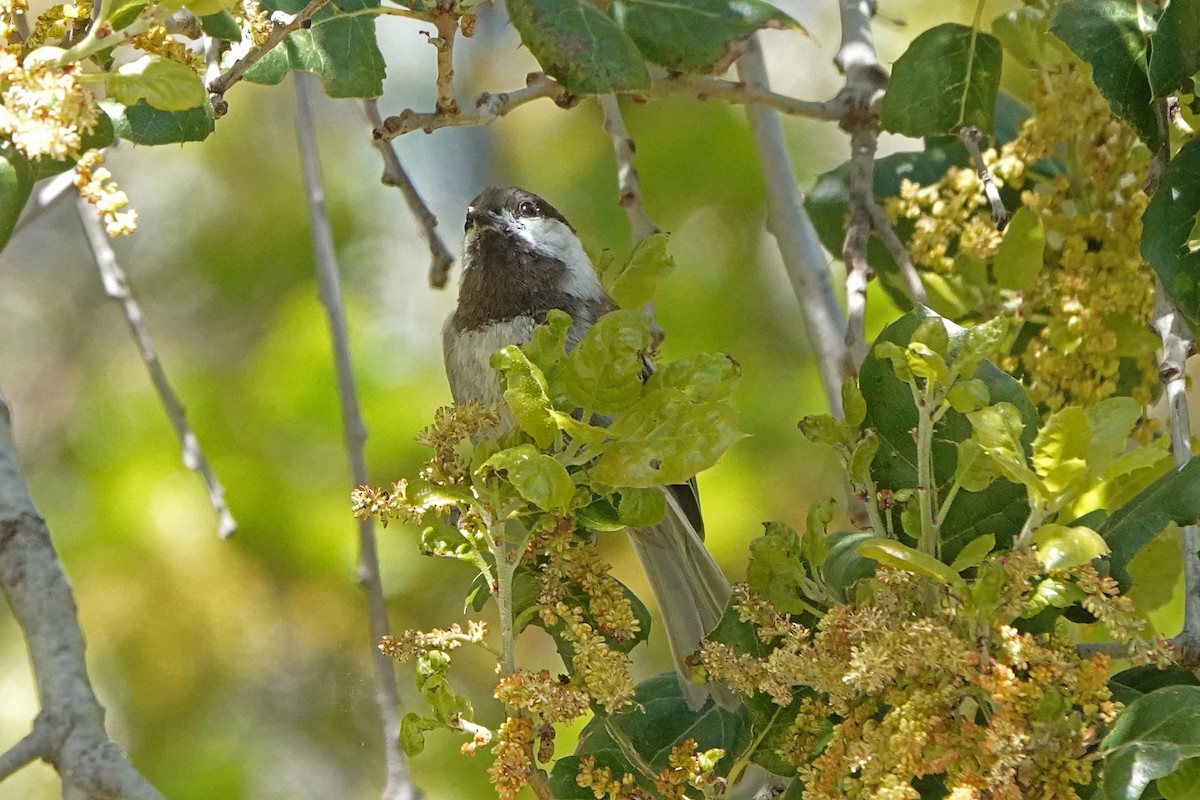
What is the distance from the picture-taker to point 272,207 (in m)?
4.91

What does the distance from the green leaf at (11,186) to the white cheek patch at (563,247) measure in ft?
4.77

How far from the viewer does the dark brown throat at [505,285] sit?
3.01 metres

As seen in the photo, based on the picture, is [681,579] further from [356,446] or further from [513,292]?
[513,292]

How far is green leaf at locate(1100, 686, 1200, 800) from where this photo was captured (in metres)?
1.24

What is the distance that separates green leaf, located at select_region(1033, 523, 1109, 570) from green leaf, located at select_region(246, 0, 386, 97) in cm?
119

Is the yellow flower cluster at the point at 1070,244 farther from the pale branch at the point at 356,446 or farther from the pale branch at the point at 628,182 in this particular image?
the pale branch at the point at 356,446

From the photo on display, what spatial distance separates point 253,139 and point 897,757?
443 cm

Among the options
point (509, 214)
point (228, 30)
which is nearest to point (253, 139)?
point (509, 214)

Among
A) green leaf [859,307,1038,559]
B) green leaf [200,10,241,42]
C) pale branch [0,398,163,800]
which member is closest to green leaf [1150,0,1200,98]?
green leaf [859,307,1038,559]

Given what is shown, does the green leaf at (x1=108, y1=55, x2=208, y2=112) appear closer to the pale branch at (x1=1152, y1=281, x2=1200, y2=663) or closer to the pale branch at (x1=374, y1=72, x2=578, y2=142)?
the pale branch at (x1=374, y1=72, x2=578, y2=142)

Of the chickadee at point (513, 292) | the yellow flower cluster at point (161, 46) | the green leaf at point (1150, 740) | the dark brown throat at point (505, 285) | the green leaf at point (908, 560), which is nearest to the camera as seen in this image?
the green leaf at point (1150, 740)

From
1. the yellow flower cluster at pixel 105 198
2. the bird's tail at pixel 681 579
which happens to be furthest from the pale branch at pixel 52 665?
the bird's tail at pixel 681 579

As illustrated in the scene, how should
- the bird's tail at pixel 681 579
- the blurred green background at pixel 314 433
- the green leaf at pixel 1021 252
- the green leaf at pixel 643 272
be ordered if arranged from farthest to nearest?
the blurred green background at pixel 314 433 < the bird's tail at pixel 681 579 < the green leaf at pixel 1021 252 < the green leaf at pixel 643 272

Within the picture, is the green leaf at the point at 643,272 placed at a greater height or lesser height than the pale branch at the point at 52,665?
greater
